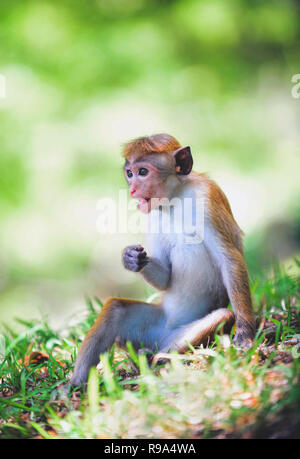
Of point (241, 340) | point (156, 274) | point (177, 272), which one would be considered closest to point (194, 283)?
point (177, 272)

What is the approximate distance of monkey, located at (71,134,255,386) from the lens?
12.8ft

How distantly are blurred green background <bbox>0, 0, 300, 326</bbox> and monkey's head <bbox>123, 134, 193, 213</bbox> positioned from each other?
16.5 ft

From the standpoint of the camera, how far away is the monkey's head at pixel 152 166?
4.05 metres

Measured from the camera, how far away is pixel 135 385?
12.3ft

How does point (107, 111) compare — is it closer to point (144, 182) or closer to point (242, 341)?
point (144, 182)

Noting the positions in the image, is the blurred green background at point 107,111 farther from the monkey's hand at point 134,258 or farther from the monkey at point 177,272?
the monkey's hand at point 134,258

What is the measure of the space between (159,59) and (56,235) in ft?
12.6

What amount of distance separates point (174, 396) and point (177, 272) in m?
1.23

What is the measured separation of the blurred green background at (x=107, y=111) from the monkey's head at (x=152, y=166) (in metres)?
5.02

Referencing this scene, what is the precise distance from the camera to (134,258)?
159 inches

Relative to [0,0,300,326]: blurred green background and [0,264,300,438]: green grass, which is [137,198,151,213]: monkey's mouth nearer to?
[0,264,300,438]: green grass
